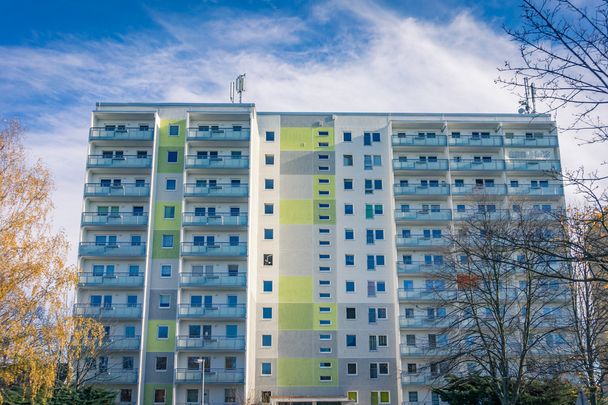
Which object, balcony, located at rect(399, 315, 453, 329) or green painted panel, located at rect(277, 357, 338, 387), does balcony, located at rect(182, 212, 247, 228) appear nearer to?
green painted panel, located at rect(277, 357, 338, 387)

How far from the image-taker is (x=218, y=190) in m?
63.8

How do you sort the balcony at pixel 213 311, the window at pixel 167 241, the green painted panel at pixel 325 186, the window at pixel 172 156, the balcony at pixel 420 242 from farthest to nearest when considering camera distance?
1. the green painted panel at pixel 325 186
2. the balcony at pixel 420 242
3. the window at pixel 172 156
4. the window at pixel 167 241
5. the balcony at pixel 213 311

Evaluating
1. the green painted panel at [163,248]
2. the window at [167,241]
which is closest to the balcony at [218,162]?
the green painted panel at [163,248]

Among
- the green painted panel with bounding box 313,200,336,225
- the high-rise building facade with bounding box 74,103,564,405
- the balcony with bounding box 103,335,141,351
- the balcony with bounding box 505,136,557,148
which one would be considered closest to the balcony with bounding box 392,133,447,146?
the high-rise building facade with bounding box 74,103,564,405

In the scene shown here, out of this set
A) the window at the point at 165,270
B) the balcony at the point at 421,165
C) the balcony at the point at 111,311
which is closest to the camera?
the balcony at the point at 111,311

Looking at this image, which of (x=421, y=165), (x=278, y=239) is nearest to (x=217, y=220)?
(x=278, y=239)

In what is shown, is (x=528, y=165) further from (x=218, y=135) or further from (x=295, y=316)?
(x=218, y=135)

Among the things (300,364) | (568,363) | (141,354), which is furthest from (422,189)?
(568,363)

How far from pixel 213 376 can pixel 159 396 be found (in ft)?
17.0

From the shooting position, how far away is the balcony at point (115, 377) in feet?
188

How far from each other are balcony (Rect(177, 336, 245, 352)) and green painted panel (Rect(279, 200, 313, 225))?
13326 mm

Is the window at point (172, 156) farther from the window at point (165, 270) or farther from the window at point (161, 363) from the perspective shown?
the window at point (161, 363)

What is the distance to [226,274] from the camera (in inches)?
2410

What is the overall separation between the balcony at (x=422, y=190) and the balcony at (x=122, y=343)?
94.6ft
